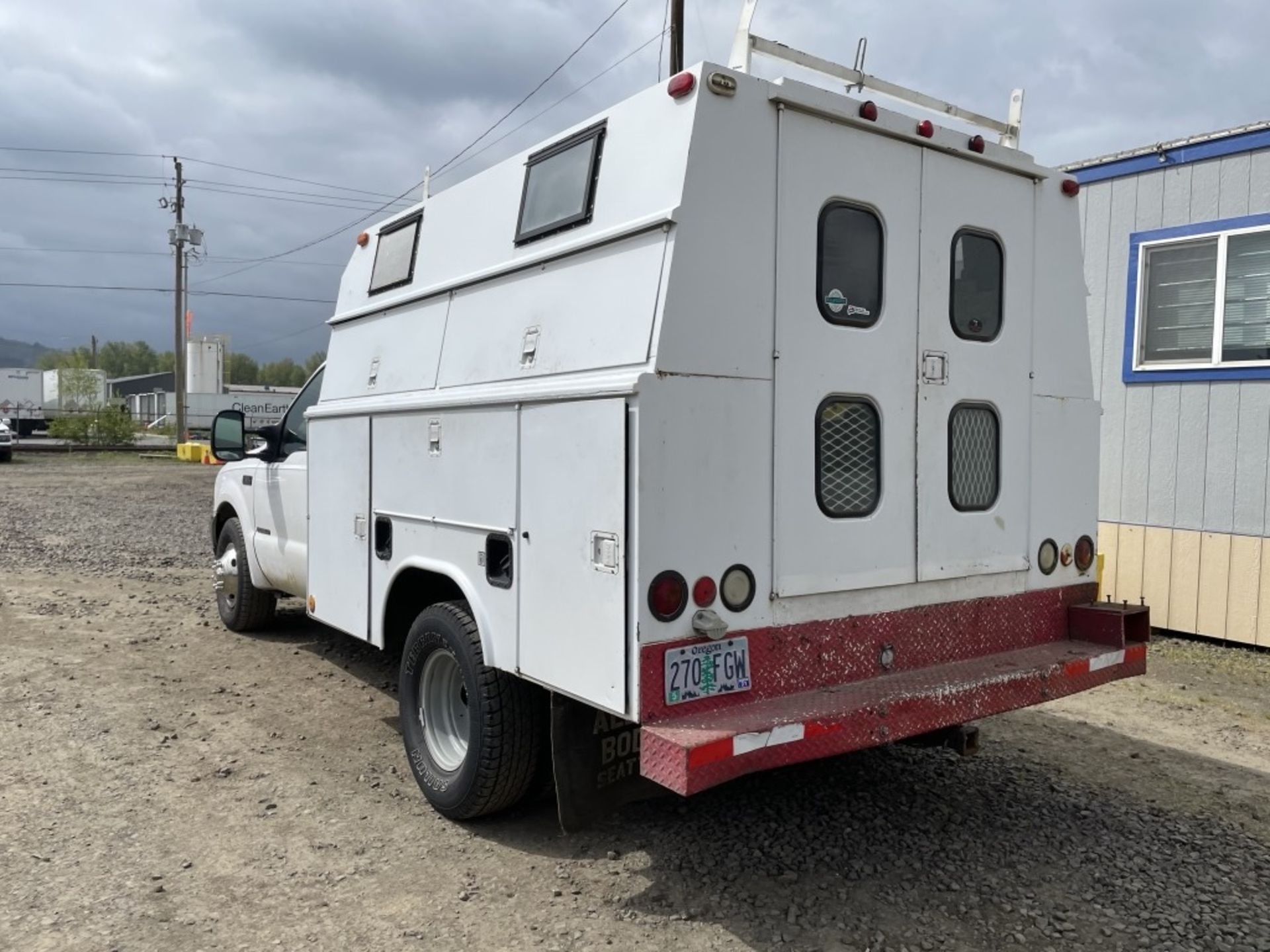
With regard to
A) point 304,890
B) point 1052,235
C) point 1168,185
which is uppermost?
point 1168,185

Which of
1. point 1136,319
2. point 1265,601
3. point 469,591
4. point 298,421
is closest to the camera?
point 469,591

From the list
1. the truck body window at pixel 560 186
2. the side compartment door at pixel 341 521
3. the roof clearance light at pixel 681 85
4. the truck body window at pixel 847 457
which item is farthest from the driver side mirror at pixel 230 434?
the truck body window at pixel 847 457

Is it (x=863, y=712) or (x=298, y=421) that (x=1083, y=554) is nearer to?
(x=863, y=712)

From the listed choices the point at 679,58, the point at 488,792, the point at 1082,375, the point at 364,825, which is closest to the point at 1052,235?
the point at 1082,375

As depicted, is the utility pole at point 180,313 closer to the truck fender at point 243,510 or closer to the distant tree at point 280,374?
the truck fender at point 243,510

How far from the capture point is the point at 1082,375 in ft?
15.0

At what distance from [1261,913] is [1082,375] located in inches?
89.8

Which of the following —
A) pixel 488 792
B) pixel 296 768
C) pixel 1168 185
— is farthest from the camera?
pixel 1168 185

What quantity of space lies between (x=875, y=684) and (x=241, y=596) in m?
5.47

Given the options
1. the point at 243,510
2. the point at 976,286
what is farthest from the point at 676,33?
the point at 976,286

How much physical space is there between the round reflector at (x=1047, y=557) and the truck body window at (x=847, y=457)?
107 cm

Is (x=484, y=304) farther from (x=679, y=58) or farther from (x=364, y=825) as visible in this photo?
(x=679, y=58)

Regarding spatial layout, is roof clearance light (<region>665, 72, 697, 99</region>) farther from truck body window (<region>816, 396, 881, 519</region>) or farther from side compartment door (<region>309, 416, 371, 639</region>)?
side compartment door (<region>309, 416, 371, 639</region>)

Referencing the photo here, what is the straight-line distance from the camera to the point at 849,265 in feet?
12.4
